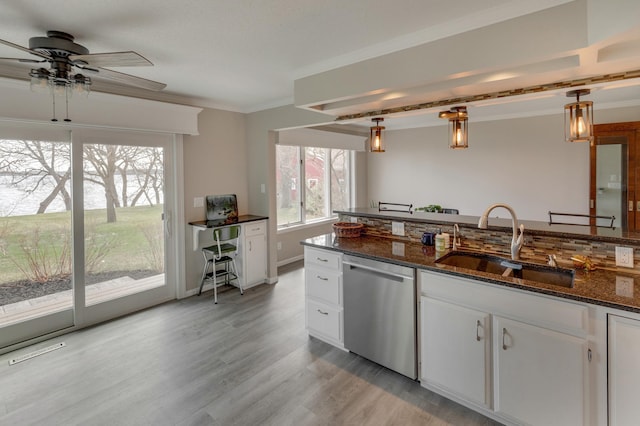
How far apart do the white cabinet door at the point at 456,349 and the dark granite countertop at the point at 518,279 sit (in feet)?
0.80

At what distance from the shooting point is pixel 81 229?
327 centimetres

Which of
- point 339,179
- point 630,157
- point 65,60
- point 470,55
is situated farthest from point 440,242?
point 339,179

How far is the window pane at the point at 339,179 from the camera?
21.3 feet

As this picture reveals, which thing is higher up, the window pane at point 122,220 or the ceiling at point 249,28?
the ceiling at point 249,28

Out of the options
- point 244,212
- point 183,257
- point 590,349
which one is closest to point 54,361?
point 183,257

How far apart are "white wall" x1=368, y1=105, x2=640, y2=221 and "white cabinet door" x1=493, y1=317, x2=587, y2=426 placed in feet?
12.0

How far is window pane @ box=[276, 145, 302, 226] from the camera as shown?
5.48 meters

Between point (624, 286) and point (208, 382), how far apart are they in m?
2.75

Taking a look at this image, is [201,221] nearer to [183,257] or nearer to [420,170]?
[183,257]

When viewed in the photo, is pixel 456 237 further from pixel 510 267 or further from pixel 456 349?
pixel 456 349

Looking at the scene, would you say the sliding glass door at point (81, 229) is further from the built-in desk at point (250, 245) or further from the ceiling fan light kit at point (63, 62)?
the ceiling fan light kit at point (63, 62)

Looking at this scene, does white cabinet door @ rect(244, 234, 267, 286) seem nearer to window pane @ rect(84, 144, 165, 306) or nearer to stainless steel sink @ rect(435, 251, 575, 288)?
window pane @ rect(84, 144, 165, 306)

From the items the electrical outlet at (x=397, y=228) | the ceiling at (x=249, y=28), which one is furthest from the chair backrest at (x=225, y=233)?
the electrical outlet at (x=397, y=228)

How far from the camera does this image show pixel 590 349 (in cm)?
166
